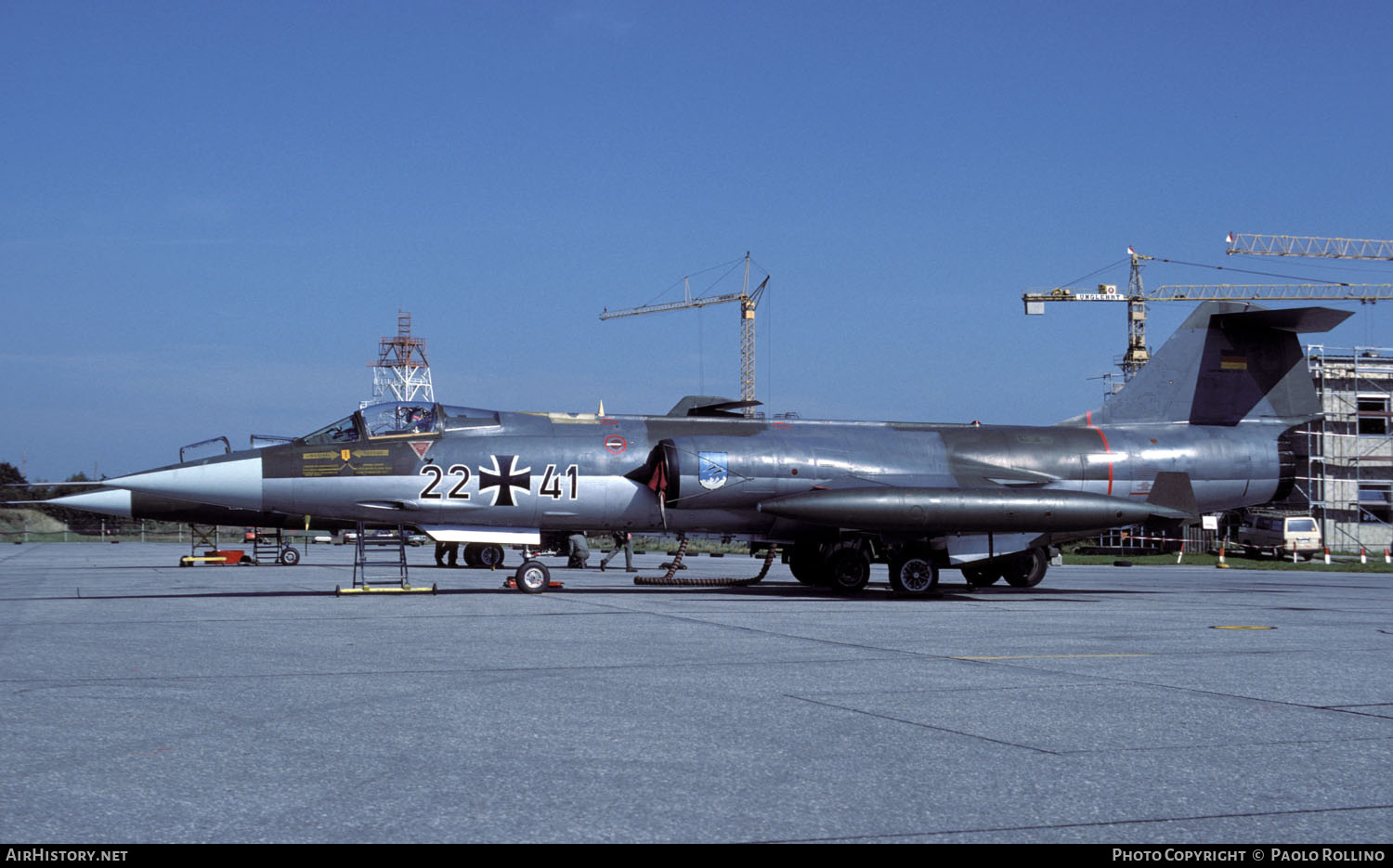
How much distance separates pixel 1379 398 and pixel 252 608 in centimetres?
6341

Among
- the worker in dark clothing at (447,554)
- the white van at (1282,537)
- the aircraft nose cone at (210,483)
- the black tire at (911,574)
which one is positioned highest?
the aircraft nose cone at (210,483)

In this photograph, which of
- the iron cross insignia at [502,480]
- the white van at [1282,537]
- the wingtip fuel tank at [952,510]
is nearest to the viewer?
the wingtip fuel tank at [952,510]

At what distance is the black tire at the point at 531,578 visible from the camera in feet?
59.1

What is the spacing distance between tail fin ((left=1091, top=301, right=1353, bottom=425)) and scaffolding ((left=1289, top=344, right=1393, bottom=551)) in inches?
1755

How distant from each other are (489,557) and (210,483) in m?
14.5

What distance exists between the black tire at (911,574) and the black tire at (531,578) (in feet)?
17.8

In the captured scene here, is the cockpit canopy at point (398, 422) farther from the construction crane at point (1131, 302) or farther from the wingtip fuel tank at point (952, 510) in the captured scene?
the construction crane at point (1131, 302)

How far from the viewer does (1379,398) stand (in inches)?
2447

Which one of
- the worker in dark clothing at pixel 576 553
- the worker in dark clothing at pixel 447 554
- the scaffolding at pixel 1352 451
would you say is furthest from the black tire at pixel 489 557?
the scaffolding at pixel 1352 451

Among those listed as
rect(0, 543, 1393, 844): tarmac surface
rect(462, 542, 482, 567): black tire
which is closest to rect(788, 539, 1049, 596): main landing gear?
rect(0, 543, 1393, 844): tarmac surface

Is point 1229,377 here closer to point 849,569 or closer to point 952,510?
point 952,510

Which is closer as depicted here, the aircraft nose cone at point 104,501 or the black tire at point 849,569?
the aircraft nose cone at point 104,501
